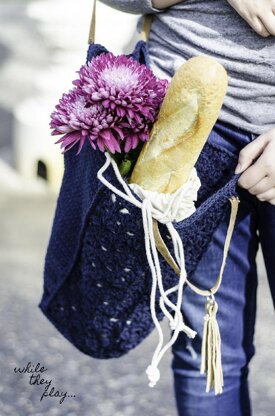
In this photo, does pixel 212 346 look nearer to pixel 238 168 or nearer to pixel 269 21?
pixel 238 168

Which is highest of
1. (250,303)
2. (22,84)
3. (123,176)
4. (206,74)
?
(206,74)

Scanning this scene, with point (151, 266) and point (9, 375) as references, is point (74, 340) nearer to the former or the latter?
point (151, 266)

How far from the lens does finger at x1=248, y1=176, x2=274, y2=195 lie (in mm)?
1292

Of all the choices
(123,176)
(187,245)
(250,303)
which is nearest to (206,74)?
(123,176)

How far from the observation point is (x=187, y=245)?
53.6 inches

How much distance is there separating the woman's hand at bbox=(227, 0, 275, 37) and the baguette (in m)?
0.12

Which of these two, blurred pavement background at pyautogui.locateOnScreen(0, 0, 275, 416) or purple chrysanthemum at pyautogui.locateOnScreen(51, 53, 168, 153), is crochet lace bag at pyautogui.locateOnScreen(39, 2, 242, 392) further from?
blurred pavement background at pyautogui.locateOnScreen(0, 0, 275, 416)

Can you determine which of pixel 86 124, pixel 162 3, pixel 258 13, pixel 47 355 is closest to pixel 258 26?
pixel 258 13

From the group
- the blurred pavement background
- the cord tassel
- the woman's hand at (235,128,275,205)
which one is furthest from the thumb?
the blurred pavement background

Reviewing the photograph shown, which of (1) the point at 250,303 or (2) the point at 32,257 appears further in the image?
(2) the point at 32,257

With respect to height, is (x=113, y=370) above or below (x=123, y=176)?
below

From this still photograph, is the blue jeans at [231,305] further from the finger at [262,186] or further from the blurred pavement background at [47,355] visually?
the blurred pavement background at [47,355]

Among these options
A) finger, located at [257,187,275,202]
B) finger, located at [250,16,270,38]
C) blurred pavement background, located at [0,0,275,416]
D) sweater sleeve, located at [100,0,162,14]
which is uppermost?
finger, located at [250,16,270,38]

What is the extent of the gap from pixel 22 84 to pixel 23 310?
A: 2.45 meters
